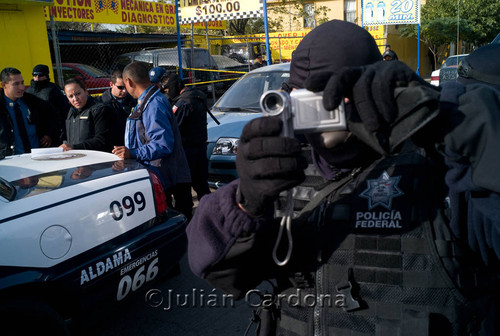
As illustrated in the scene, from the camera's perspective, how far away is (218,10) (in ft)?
32.4

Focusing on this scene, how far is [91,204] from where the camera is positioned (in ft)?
8.67

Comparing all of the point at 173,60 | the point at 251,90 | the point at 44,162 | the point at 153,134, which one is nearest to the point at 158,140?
the point at 153,134

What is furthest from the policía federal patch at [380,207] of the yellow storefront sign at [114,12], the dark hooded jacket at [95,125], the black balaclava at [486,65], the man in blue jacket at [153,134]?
the yellow storefront sign at [114,12]

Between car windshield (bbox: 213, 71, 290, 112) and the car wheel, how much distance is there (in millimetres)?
3951

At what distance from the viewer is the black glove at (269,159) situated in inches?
35.9

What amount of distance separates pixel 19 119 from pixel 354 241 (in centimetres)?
453

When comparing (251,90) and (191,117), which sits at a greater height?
(251,90)

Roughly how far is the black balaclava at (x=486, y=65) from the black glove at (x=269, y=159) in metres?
1.48

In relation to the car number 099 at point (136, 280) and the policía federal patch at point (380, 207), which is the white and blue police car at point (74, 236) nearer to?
the car number 099 at point (136, 280)

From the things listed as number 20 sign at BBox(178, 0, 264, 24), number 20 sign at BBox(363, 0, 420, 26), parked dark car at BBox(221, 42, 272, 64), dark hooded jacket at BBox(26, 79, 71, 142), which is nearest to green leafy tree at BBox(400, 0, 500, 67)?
parked dark car at BBox(221, 42, 272, 64)

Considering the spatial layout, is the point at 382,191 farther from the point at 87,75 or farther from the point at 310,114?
the point at 87,75

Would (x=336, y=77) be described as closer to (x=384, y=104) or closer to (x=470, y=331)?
(x=384, y=104)

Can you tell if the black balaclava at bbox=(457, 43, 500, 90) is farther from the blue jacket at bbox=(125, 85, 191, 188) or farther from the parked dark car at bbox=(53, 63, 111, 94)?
the parked dark car at bbox=(53, 63, 111, 94)

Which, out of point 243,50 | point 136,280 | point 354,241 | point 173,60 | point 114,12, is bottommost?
point 136,280
